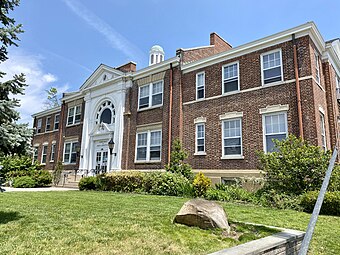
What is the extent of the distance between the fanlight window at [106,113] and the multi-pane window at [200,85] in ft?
24.6

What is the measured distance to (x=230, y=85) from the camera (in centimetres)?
1485

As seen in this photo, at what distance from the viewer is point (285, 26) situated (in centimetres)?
1327

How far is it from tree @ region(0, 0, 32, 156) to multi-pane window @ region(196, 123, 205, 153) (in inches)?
422

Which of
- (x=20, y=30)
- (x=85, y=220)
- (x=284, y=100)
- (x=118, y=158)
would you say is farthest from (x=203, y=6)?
(x=118, y=158)

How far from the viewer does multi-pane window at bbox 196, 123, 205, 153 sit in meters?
15.2

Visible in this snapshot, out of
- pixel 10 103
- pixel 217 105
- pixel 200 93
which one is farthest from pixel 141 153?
pixel 10 103

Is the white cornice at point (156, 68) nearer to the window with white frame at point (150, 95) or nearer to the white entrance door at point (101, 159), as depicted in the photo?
the window with white frame at point (150, 95)

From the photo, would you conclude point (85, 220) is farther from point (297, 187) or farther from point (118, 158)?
point (118, 158)

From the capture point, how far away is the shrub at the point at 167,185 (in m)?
12.2

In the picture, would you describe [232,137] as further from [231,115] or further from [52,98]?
[52,98]

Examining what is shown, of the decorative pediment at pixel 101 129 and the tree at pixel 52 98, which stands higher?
the tree at pixel 52 98

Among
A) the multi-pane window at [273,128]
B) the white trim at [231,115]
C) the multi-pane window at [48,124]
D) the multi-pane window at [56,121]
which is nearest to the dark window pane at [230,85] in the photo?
the white trim at [231,115]

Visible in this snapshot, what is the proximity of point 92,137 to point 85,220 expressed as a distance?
1653 cm

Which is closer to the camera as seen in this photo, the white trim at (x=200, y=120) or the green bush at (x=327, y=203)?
the green bush at (x=327, y=203)
